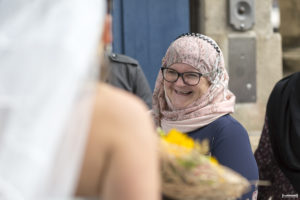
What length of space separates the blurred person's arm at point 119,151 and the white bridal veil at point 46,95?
1.1 inches

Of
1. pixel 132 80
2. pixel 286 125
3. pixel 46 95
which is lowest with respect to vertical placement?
pixel 286 125

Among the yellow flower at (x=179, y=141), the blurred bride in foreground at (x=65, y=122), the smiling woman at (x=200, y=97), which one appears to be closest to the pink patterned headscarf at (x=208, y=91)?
the smiling woman at (x=200, y=97)

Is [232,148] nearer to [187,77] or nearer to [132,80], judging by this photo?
[187,77]

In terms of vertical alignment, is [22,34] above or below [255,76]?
above

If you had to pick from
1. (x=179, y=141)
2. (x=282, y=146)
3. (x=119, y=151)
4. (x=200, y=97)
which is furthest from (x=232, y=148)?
→ (x=119, y=151)

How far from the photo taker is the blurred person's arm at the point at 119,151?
1.42 m

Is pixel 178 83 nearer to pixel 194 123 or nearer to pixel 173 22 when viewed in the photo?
pixel 194 123

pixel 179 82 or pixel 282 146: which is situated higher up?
pixel 179 82

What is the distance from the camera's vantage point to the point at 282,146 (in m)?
3.62

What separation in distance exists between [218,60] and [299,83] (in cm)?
65

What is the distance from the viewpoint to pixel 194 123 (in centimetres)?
311

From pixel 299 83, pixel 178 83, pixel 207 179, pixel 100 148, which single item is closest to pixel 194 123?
pixel 178 83

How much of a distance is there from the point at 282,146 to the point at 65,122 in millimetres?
2394

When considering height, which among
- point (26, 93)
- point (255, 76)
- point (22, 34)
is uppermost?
point (22, 34)
